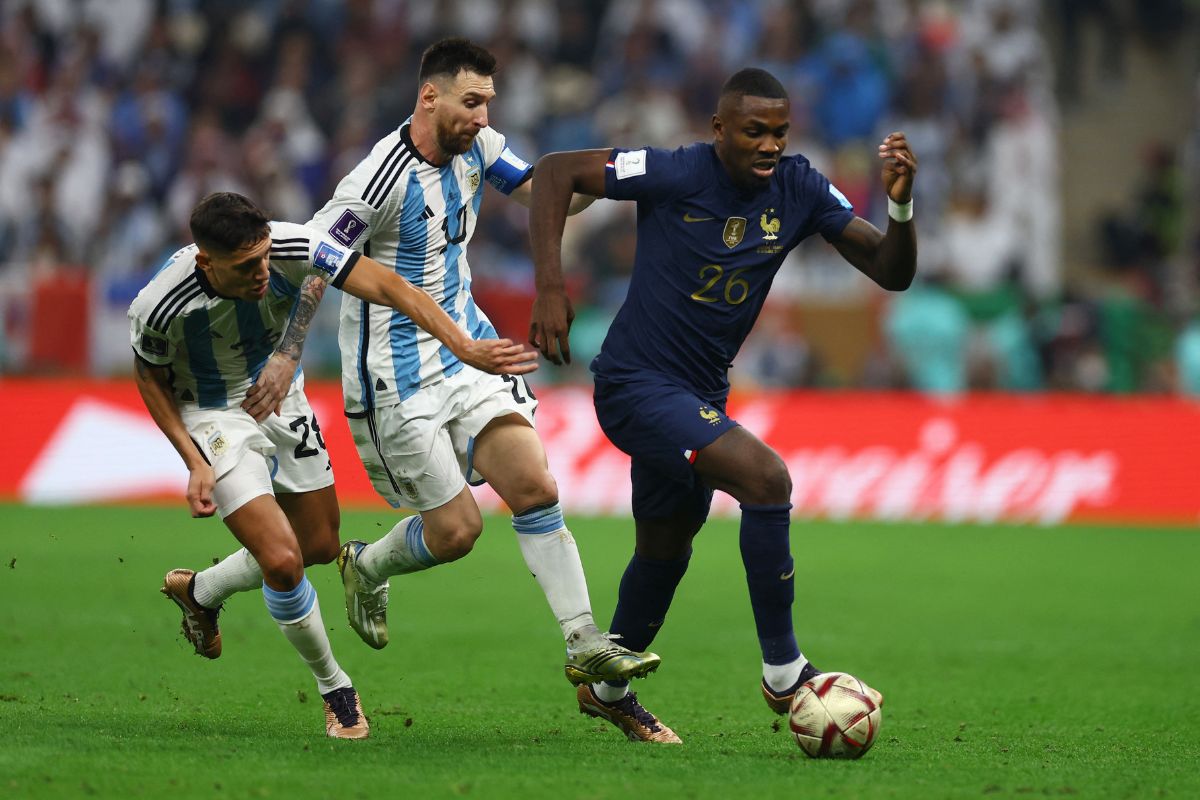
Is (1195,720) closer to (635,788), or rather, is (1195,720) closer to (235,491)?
(635,788)

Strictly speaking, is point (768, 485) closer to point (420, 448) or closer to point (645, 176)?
point (645, 176)

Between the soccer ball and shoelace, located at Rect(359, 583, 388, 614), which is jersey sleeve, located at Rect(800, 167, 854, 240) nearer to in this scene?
the soccer ball

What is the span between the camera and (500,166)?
7406 mm

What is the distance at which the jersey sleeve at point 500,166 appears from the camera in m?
7.40

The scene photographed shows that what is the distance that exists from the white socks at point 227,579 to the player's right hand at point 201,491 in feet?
2.65

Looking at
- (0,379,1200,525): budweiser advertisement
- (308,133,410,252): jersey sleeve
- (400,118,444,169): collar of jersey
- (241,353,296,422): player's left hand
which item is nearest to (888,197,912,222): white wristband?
(400,118,444,169): collar of jersey

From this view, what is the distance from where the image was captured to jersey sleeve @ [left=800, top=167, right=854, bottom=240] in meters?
6.70

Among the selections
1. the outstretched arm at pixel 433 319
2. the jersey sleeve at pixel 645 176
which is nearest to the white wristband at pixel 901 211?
the jersey sleeve at pixel 645 176

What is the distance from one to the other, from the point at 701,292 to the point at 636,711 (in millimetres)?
1703

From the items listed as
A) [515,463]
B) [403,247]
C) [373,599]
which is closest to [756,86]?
[403,247]

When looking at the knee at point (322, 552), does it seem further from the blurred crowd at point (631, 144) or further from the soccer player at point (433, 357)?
the blurred crowd at point (631, 144)

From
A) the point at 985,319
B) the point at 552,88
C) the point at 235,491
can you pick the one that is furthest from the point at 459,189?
the point at 552,88

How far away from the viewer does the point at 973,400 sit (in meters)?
15.9

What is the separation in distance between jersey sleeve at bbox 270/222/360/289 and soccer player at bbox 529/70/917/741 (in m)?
0.75
